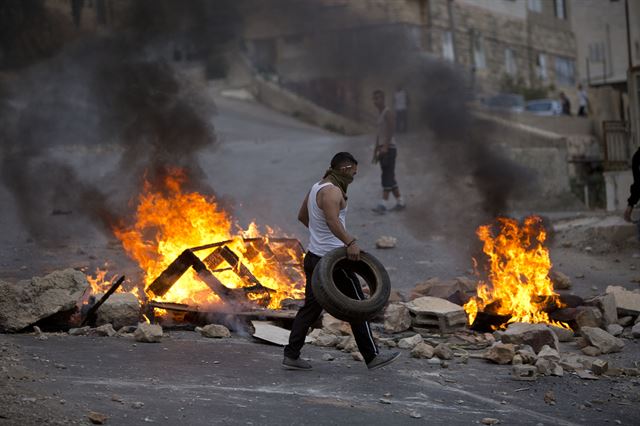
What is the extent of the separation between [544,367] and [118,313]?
396cm

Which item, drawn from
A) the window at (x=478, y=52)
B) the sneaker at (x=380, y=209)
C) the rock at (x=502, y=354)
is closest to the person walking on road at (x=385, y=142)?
the sneaker at (x=380, y=209)

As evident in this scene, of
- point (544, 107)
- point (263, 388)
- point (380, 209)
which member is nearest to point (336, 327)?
point (263, 388)

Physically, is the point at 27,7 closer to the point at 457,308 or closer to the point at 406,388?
the point at 457,308

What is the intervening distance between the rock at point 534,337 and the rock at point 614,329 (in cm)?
134

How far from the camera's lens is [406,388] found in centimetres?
718

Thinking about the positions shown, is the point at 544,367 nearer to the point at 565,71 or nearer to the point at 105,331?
the point at 105,331

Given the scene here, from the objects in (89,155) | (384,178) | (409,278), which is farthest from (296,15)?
(409,278)

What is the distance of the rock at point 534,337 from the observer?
8.70 metres

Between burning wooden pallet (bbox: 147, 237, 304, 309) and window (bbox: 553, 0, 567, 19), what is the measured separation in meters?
40.0

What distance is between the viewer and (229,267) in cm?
1001

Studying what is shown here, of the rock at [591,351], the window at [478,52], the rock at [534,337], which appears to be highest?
the window at [478,52]

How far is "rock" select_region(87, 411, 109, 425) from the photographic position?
18.5 ft

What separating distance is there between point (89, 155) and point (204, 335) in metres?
9.31

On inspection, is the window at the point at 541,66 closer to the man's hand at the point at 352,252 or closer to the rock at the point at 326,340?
the rock at the point at 326,340
